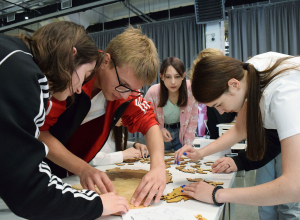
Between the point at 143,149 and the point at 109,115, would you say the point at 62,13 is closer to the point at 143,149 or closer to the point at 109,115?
the point at 143,149

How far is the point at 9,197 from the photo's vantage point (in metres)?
0.65

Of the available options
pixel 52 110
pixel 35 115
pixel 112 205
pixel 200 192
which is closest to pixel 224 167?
pixel 200 192

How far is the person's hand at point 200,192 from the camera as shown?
42.1 inches

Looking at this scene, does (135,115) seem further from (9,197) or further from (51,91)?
(9,197)

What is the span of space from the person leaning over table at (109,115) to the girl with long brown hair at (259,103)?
247mm

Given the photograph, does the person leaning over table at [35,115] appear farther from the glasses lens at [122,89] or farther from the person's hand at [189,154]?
the person's hand at [189,154]

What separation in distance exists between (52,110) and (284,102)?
3.48 feet

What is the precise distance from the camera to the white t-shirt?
0.95 metres

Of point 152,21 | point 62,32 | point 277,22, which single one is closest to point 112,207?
point 62,32

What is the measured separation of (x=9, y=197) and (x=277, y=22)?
5.74m

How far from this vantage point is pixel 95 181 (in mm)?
1124

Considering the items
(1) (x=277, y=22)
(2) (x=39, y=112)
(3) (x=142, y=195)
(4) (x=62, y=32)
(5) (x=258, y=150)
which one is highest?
(1) (x=277, y=22)

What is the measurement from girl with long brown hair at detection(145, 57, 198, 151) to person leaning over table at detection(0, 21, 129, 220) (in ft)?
6.34

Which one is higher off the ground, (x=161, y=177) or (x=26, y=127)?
(x=26, y=127)
